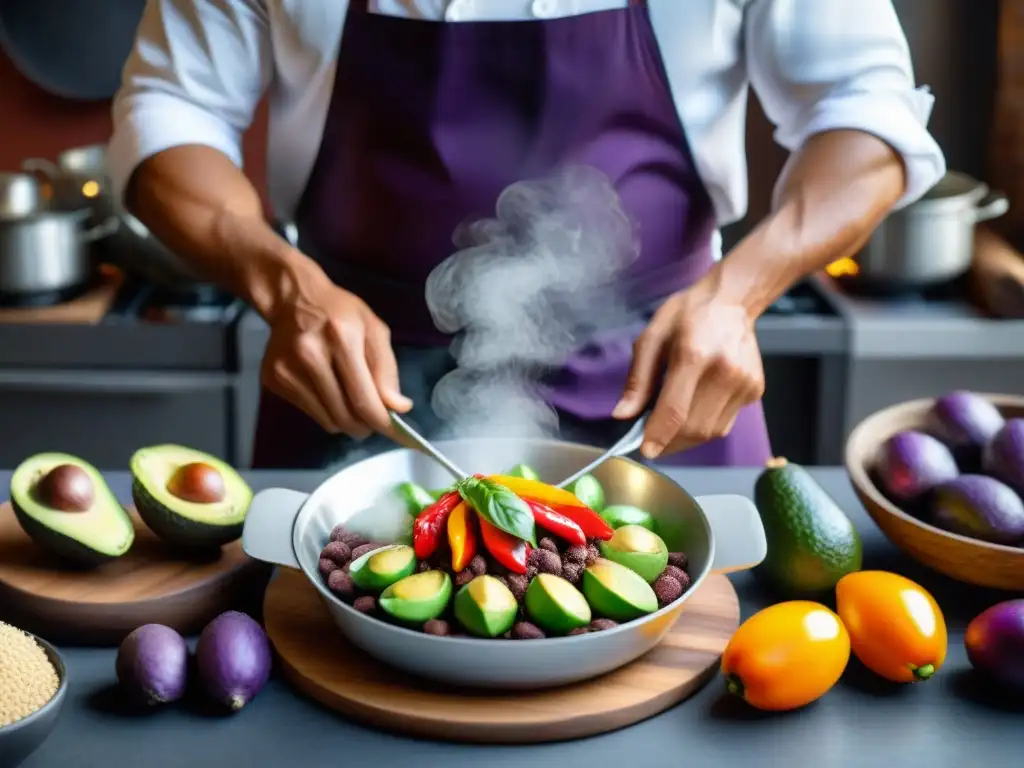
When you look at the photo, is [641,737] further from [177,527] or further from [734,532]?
[177,527]

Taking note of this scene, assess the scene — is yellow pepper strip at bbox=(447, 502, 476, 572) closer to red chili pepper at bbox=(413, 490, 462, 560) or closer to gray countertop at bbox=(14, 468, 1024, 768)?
red chili pepper at bbox=(413, 490, 462, 560)

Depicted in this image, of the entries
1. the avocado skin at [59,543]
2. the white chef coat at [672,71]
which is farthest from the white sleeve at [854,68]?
the avocado skin at [59,543]

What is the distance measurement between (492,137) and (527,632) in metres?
0.74

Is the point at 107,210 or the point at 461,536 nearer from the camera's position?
the point at 461,536

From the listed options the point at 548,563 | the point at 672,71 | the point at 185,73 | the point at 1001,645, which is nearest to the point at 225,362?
the point at 185,73

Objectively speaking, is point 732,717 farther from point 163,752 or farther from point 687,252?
point 687,252

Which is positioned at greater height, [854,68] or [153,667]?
[854,68]

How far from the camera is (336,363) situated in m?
1.25

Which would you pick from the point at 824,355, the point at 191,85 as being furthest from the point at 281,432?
the point at 824,355

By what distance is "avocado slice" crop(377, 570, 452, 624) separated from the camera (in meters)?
0.94

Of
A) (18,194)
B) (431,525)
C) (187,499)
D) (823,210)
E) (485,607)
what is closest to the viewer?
(485,607)

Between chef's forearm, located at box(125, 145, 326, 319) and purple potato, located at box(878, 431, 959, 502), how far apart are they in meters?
0.62

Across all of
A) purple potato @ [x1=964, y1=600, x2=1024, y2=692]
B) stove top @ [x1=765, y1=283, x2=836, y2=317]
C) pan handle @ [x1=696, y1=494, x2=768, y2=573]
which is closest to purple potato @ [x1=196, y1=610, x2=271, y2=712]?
pan handle @ [x1=696, y1=494, x2=768, y2=573]

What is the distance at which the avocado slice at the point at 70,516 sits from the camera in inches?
42.9
